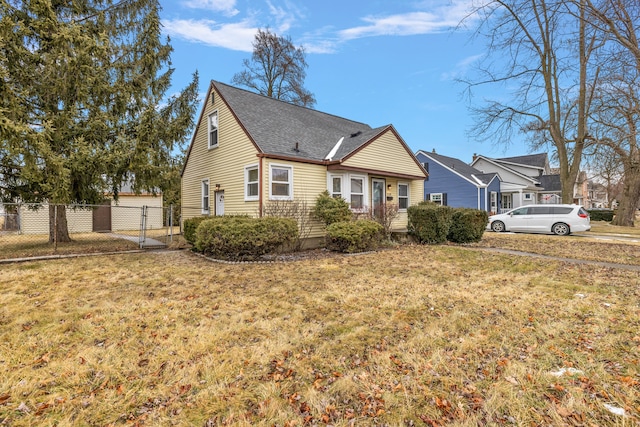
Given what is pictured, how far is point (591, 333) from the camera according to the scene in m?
3.65

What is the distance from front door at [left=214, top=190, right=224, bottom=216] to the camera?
42.7ft

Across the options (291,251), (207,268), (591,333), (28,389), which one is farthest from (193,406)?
(291,251)

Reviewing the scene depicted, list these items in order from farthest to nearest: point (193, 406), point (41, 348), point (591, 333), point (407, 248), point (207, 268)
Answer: point (407, 248)
point (207, 268)
point (591, 333)
point (41, 348)
point (193, 406)

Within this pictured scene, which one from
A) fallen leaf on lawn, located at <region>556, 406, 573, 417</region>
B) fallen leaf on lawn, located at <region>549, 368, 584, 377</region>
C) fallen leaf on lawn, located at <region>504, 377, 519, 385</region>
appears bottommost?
fallen leaf on lawn, located at <region>556, 406, 573, 417</region>

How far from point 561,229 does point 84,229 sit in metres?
26.2

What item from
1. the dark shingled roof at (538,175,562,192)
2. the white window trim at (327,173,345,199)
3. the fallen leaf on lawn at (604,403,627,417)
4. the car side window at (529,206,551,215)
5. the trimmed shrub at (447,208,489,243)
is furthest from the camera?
the dark shingled roof at (538,175,562,192)

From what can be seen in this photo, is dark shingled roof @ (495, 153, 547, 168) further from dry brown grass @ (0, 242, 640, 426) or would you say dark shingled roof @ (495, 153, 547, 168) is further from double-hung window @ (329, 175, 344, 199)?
dry brown grass @ (0, 242, 640, 426)

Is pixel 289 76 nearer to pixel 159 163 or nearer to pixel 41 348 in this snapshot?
pixel 159 163

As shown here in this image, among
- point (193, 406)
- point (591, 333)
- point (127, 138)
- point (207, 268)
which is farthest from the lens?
point (127, 138)

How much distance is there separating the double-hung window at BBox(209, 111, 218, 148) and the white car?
15472mm

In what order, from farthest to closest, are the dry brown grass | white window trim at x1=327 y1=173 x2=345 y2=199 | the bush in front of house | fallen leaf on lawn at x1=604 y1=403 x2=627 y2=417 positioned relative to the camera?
white window trim at x1=327 y1=173 x2=345 y2=199, the bush in front of house, the dry brown grass, fallen leaf on lawn at x1=604 y1=403 x2=627 y2=417

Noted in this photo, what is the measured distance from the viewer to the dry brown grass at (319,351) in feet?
7.85

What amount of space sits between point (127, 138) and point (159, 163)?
4.34ft

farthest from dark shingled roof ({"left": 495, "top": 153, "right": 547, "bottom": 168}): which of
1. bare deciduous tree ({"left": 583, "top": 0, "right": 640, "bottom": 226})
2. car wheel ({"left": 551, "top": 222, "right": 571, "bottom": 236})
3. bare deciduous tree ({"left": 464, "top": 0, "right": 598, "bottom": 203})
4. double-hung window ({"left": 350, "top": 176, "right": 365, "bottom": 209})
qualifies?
double-hung window ({"left": 350, "top": 176, "right": 365, "bottom": 209})
